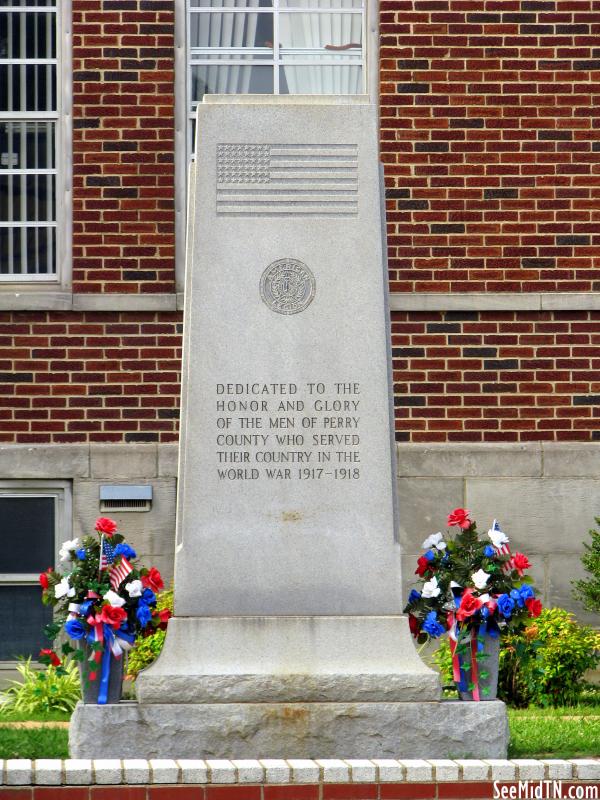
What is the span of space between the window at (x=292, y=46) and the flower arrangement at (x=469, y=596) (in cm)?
513

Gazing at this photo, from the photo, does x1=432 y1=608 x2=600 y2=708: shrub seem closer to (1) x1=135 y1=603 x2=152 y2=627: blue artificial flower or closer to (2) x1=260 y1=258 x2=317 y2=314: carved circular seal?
(1) x1=135 y1=603 x2=152 y2=627: blue artificial flower

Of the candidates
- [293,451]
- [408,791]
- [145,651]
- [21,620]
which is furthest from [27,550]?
[408,791]

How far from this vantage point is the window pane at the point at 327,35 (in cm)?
1064

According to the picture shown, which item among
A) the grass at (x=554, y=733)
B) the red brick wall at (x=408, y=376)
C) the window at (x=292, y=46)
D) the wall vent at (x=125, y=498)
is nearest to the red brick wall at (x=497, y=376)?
the red brick wall at (x=408, y=376)

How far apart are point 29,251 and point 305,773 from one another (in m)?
5.88

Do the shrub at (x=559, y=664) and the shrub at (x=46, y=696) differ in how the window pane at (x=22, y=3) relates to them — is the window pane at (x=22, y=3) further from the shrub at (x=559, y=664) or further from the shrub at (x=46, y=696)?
the shrub at (x=559, y=664)

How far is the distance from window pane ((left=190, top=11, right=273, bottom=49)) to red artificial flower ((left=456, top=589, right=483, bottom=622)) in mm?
5825

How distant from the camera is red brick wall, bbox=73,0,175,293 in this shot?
10078 mm

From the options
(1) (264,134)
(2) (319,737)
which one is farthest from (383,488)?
(1) (264,134)

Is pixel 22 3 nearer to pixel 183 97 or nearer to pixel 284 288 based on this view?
pixel 183 97

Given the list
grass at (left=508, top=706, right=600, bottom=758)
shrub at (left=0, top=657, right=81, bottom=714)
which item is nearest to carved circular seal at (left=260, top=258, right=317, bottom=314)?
grass at (left=508, top=706, right=600, bottom=758)

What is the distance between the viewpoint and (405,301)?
10047 millimetres

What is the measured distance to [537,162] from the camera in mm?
10211

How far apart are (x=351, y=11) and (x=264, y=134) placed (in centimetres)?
473
